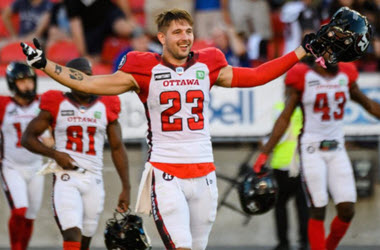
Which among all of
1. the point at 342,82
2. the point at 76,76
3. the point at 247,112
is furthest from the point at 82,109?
the point at 247,112

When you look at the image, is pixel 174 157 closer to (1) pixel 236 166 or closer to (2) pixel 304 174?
(2) pixel 304 174

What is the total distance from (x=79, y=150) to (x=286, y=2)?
6.61m

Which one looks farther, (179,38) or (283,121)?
(283,121)

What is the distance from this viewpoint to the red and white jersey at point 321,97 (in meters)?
8.59

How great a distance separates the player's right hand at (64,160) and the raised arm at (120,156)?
43cm

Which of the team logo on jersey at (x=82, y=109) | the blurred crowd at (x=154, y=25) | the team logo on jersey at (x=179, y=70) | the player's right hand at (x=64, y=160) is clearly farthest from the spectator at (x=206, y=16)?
the team logo on jersey at (x=179, y=70)

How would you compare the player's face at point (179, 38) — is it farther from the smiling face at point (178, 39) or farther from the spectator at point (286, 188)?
the spectator at point (286, 188)

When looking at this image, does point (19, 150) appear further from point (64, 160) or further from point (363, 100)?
point (363, 100)

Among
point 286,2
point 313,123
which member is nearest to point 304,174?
point 313,123

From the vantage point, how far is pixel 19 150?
9102mm

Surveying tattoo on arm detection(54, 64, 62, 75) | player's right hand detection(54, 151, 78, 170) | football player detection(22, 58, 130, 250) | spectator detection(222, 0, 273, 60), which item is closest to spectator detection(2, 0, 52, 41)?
spectator detection(222, 0, 273, 60)

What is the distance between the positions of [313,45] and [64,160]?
244 cm

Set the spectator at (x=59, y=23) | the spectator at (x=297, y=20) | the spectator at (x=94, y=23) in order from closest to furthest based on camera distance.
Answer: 1. the spectator at (x=297, y=20)
2. the spectator at (x=94, y=23)
3. the spectator at (x=59, y=23)

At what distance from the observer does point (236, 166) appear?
39.2ft
